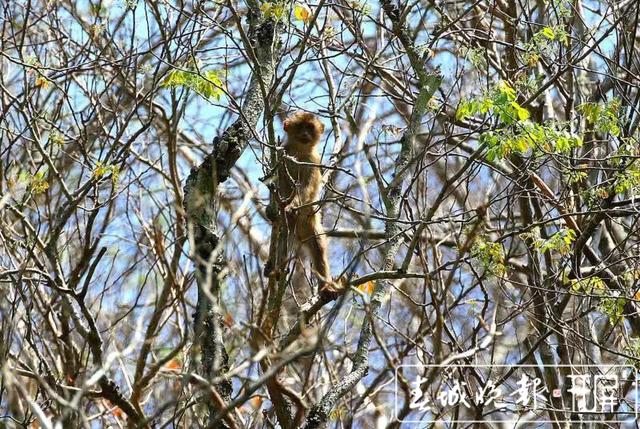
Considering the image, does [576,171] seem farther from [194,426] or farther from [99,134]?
[99,134]

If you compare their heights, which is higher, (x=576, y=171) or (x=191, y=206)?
(x=576, y=171)

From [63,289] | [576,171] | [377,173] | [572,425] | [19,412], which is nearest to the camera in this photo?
[19,412]

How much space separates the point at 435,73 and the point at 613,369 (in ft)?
11.5

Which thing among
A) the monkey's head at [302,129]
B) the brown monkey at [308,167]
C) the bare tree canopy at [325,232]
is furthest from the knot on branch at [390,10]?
the monkey's head at [302,129]

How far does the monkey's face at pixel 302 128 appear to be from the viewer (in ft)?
34.6

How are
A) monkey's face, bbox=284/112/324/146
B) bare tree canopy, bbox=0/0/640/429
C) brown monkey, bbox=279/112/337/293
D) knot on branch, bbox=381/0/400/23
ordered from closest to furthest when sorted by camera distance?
1. bare tree canopy, bbox=0/0/640/429
2. knot on branch, bbox=381/0/400/23
3. brown monkey, bbox=279/112/337/293
4. monkey's face, bbox=284/112/324/146

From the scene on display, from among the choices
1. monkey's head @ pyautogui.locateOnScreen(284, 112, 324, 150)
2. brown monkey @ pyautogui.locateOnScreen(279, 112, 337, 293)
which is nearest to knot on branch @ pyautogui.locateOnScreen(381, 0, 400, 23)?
brown monkey @ pyautogui.locateOnScreen(279, 112, 337, 293)

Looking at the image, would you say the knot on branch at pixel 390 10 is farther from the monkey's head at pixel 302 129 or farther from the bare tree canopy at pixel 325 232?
the monkey's head at pixel 302 129

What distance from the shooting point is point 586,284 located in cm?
780

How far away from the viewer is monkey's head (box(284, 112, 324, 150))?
10.6 meters

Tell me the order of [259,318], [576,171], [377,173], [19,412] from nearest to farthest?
[259,318]
[19,412]
[377,173]
[576,171]

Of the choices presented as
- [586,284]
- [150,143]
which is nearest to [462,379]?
[586,284]

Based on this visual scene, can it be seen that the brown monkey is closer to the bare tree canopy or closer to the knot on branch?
the bare tree canopy

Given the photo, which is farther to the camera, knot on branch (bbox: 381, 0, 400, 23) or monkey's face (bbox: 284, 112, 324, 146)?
monkey's face (bbox: 284, 112, 324, 146)
